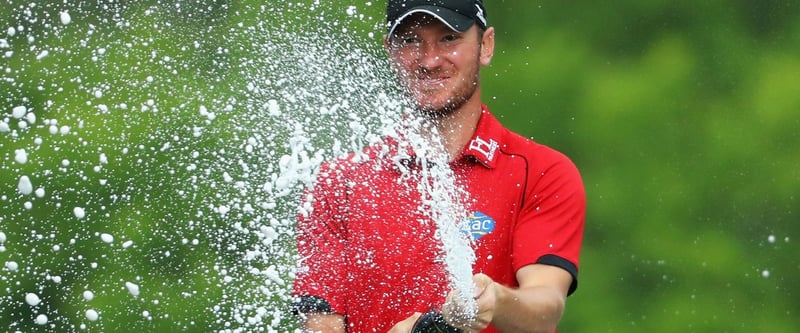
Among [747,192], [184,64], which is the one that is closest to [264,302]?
[184,64]

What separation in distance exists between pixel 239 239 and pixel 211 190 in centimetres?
34

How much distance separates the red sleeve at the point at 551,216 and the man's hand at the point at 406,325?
33cm

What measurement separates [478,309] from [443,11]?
2.61 feet

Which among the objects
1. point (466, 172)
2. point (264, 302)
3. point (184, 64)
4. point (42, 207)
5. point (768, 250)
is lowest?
point (42, 207)

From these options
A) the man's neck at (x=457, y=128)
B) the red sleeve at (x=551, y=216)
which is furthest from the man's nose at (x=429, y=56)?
the red sleeve at (x=551, y=216)

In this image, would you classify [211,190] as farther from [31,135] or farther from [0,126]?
[0,126]

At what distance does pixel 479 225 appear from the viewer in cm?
309

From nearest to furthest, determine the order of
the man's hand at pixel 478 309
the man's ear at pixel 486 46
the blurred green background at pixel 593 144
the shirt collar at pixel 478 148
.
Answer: the man's hand at pixel 478 309 < the shirt collar at pixel 478 148 < the man's ear at pixel 486 46 < the blurred green background at pixel 593 144

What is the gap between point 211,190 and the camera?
18.0ft

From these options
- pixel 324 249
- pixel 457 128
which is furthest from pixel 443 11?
pixel 324 249

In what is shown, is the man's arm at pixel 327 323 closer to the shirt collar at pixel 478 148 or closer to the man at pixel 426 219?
the man at pixel 426 219

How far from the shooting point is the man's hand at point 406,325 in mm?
2862

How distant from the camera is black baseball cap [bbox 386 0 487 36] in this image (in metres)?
3.21

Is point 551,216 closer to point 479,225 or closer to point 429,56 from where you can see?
point 479,225
